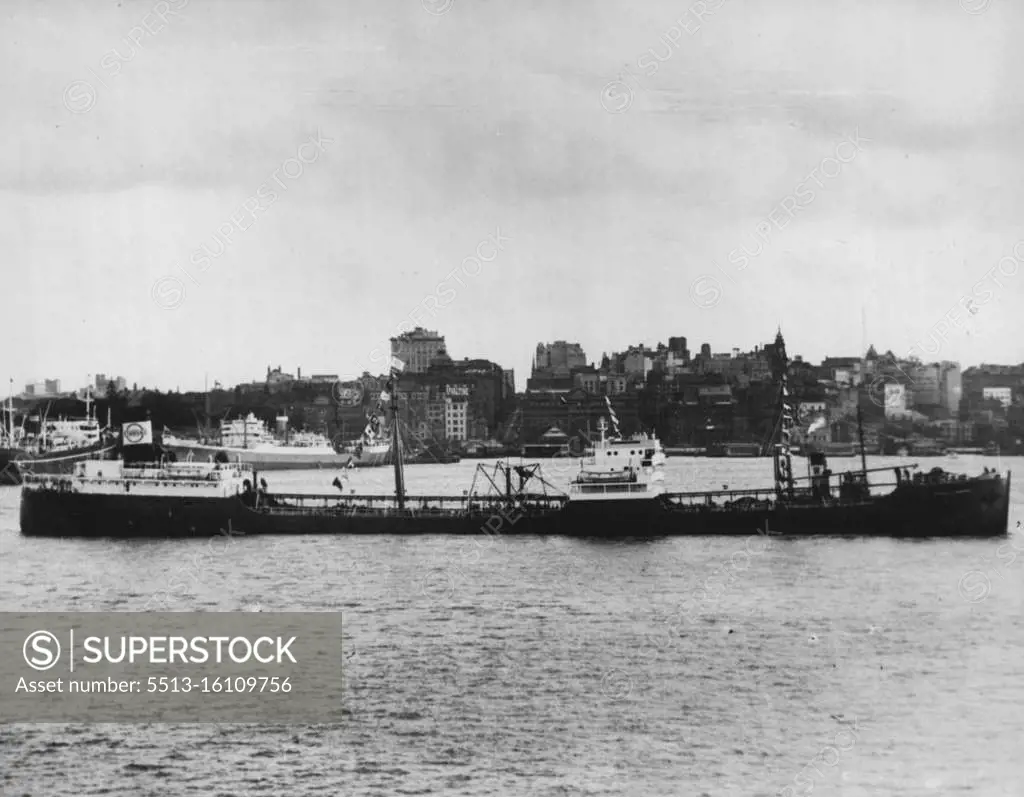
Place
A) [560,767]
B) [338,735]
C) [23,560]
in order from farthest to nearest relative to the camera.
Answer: [23,560]
[338,735]
[560,767]

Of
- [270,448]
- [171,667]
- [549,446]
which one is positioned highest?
[270,448]

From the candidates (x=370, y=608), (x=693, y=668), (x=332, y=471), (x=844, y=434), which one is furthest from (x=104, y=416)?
(x=693, y=668)

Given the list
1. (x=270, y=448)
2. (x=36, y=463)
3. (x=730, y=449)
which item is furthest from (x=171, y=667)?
(x=730, y=449)

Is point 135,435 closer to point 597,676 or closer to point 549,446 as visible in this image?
point 597,676

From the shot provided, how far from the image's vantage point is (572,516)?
39.1m

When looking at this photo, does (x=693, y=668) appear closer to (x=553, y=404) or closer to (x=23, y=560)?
(x=23, y=560)

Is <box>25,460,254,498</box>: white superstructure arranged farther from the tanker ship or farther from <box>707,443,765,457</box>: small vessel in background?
<box>707,443,765,457</box>: small vessel in background

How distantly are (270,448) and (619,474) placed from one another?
205 feet

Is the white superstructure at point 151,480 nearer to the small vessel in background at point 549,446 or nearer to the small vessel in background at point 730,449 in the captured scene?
the small vessel in background at point 549,446

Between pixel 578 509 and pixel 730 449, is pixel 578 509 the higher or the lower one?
the lower one

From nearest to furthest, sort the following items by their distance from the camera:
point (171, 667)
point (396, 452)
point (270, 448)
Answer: point (171, 667) → point (396, 452) → point (270, 448)

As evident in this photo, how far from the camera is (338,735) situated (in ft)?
55.7

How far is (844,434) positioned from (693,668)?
105254 mm

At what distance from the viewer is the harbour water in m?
15.5
